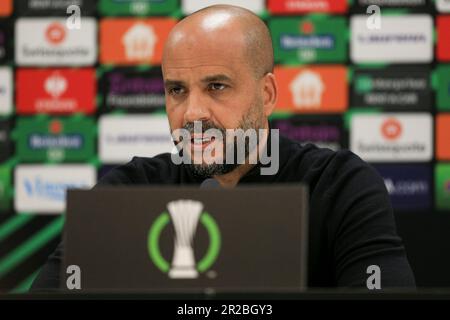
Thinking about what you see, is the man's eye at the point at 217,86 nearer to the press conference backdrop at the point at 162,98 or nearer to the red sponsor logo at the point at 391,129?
the press conference backdrop at the point at 162,98

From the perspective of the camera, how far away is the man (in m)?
1.39

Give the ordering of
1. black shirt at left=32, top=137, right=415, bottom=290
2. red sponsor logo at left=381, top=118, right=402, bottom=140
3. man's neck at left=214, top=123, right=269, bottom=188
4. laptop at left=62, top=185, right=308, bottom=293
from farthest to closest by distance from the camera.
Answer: red sponsor logo at left=381, top=118, right=402, bottom=140
man's neck at left=214, top=123, right=269, bottom=188
black shirt at left=32, top=137, right=415, bottom=290
laptop at left=62, top=185, right=308, bottom=293

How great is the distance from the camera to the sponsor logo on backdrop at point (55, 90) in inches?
119

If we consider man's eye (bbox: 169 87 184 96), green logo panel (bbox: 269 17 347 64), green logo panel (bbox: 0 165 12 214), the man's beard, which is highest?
green logo panel (bbox: 269 17 347 64)

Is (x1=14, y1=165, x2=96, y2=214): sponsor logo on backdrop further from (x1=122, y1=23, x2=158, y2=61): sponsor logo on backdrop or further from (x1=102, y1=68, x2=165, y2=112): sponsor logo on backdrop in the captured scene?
(x1=122, y1=23, x2=158, y2=61): sponsor logo on backdrop

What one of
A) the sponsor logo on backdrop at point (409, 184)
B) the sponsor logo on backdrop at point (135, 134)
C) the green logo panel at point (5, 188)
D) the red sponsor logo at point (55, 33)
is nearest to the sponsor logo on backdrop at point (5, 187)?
the green logo panel at point (5, 188)

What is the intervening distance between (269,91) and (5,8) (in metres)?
1.73

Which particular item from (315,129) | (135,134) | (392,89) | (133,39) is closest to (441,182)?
(392,89)

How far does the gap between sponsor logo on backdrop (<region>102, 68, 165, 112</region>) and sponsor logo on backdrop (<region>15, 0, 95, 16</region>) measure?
0.91ft

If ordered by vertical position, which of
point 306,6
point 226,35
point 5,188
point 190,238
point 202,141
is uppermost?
point 306,6

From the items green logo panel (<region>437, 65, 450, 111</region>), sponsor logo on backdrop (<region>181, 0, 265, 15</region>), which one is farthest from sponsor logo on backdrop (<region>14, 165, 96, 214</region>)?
green logo panel (<region>437, 65, 450, 111</region>)

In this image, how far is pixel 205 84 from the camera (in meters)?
1.47

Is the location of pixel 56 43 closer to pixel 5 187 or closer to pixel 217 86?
pixel 5 187
